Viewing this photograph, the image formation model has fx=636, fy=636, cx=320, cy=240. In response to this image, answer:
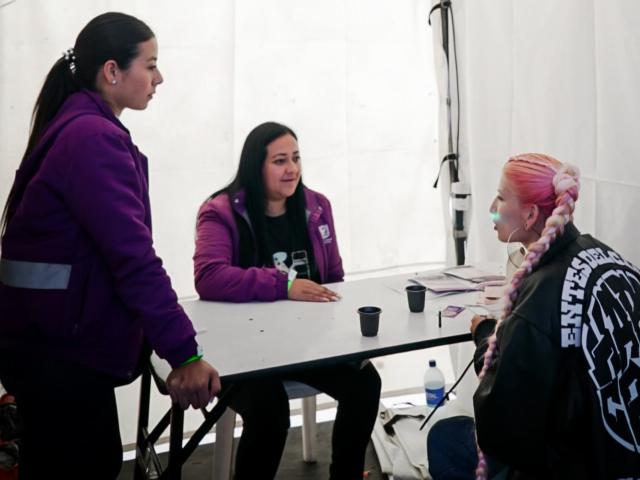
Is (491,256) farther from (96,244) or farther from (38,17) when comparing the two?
(38,17)

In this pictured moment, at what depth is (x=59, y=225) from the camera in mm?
1260

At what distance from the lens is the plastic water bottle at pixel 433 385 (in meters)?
Answer: 2.62

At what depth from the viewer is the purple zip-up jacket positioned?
1.93 metres

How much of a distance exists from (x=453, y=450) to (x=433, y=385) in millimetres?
881

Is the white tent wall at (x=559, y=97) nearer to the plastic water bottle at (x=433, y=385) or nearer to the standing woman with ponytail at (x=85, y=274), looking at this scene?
the plastic water bottle at (x=433, y=385)

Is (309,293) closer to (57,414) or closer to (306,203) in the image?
(306,203)

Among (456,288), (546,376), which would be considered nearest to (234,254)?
(456,288)

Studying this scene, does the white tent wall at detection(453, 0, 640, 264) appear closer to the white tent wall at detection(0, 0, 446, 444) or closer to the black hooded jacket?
the white tent wall at detection(0, 0, 446, 444)

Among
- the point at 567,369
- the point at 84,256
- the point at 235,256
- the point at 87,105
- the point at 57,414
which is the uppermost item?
the point at 87,105

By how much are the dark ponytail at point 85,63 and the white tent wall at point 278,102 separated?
939 mm

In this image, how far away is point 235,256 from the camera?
2121mm

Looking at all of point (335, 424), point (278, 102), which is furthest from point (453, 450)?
point (278, 102)

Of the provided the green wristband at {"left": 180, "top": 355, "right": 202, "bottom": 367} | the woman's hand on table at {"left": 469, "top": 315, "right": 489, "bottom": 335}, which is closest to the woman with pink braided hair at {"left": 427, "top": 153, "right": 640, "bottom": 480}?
the woman's hand on table at {"left": 469, "top": 315, "right": 489, "bottom": 335}

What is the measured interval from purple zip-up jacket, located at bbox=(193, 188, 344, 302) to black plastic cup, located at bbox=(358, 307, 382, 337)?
16.3 inches
